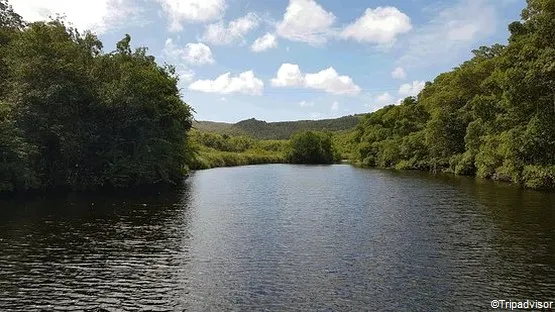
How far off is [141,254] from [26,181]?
29.8 metres

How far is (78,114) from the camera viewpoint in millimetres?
57062

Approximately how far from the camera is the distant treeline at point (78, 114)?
50.7 m

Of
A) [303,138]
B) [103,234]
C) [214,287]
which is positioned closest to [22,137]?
[103,234]

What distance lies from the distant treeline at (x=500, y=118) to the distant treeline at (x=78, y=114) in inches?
1862

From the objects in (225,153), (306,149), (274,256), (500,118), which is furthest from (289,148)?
(274,256)

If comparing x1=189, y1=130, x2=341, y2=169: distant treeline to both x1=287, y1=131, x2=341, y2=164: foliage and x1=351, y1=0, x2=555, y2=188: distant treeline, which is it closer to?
x1=287, y1=131, x2=341, y2=164: foliage

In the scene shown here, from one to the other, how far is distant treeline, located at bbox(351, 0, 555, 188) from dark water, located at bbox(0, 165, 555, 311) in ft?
56.3

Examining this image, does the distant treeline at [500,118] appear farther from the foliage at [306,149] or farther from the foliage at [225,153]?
the foliage at [306,149]

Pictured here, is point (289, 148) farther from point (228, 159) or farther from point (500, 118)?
point (500, 118)

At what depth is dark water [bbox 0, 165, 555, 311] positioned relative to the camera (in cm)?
1853

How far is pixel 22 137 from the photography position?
1964 inches

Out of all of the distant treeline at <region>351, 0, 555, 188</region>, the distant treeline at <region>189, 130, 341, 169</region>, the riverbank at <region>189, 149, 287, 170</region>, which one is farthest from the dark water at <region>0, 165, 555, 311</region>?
the distant treeline at <region>189, 130, 341, 169</region>

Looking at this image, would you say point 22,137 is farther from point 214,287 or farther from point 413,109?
point 413,109

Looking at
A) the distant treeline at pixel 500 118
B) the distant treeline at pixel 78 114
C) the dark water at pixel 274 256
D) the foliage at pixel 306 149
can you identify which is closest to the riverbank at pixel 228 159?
the foliage at pixel 306 149
